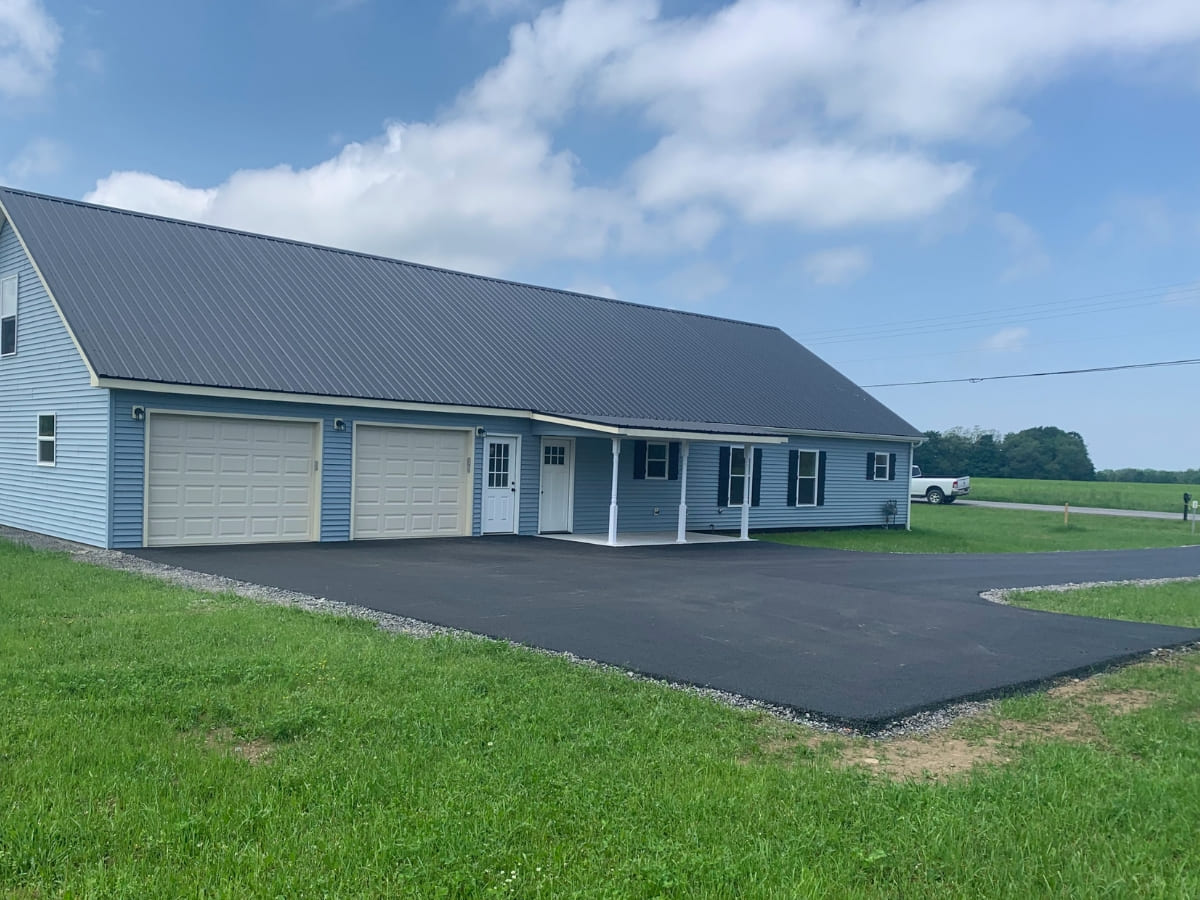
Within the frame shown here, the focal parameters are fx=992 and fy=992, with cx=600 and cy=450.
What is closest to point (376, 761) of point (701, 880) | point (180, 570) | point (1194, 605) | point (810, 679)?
point (701, 880)

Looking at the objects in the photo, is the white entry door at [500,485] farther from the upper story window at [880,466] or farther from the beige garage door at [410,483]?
the upper story window at [880,466]

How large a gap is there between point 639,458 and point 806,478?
5.65 m

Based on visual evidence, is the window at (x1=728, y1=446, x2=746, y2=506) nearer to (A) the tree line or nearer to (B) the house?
(B) the house

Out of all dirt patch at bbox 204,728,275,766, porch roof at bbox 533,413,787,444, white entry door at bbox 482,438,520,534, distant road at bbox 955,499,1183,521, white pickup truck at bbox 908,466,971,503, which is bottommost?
distant road at bbox 955,499,1183,521

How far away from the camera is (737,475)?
23.4m

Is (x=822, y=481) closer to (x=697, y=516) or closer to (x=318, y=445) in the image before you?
(x=697, y=516)

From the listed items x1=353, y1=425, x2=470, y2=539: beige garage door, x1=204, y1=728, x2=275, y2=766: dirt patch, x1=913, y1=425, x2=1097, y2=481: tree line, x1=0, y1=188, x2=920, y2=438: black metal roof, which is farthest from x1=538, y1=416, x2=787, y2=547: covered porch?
x1=913, y1=425, x2=1097, y2=481: tree line

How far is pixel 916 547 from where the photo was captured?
2181 centimetres

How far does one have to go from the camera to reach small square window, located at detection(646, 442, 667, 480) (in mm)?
21547

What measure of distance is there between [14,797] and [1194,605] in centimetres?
1310

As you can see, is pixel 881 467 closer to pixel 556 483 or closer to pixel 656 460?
pixel 656 460

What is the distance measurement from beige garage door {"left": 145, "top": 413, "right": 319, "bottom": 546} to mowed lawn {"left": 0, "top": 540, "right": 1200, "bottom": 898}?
7997 mm

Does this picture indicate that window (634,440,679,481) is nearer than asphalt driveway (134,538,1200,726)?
No

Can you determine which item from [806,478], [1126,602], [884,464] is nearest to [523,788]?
[1126,602]
